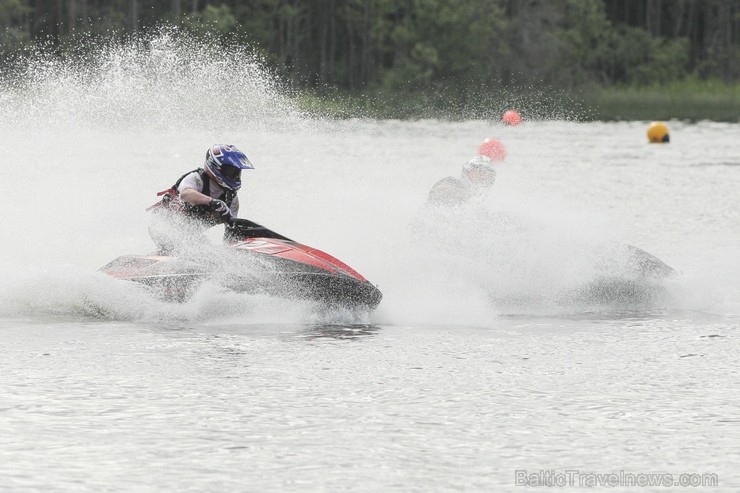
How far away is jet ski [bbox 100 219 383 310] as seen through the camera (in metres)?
11.4

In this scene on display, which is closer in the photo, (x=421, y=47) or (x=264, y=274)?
(x=264, y=274)

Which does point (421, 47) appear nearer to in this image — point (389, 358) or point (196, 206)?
point (196, 206)

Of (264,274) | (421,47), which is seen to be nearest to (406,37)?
(421,47)

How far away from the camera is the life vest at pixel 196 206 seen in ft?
40.0

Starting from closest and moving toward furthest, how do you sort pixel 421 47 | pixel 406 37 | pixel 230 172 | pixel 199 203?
1. pixel 199 203
2. pixel 230 172
3. pixel 421 47
4. pixel 406 37

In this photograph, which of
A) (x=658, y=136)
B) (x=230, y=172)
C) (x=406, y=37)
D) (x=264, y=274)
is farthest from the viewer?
(x=406, y=37)

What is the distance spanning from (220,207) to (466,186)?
8.99ft

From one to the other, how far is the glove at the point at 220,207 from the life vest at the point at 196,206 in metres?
0.08

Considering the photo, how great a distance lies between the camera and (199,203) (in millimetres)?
12008

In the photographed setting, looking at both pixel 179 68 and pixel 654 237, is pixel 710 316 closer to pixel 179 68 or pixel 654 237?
pixel 654 237

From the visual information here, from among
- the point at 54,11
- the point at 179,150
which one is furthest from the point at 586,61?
the point at 179,150

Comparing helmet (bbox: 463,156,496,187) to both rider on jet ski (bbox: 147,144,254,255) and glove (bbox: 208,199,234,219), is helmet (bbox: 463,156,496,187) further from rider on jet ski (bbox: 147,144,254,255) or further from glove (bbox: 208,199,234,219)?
glove (bbox: 208,199,234,219)

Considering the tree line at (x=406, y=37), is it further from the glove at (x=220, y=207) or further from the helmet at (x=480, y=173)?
the glove at (x=220, y=207)

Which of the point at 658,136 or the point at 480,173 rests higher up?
the point at 658,136
